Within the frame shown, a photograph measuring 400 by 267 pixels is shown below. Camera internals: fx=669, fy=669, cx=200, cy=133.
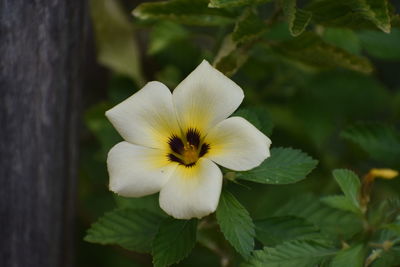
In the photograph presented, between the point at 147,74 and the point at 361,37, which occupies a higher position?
the point at 361,37

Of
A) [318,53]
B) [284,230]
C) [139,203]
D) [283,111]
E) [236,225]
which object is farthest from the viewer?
[283,111]

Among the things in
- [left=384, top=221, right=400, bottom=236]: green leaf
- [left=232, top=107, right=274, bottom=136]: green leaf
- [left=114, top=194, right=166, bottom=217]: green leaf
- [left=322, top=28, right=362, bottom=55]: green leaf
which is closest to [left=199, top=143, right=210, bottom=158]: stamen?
[left=232, top=107, right=274, bottom=136]: green leaf

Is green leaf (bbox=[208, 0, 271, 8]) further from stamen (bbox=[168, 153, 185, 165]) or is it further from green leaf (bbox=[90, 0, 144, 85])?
green leaf (bbox=[90, 0, 144, 85])

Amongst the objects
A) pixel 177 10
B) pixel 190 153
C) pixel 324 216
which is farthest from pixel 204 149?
pixel 324 216

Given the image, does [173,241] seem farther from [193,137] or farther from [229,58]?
[229,58]

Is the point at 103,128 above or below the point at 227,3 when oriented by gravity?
below

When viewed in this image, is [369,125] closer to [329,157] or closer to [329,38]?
[329,38]

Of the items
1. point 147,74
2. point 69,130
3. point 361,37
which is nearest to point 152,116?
point 69,130
